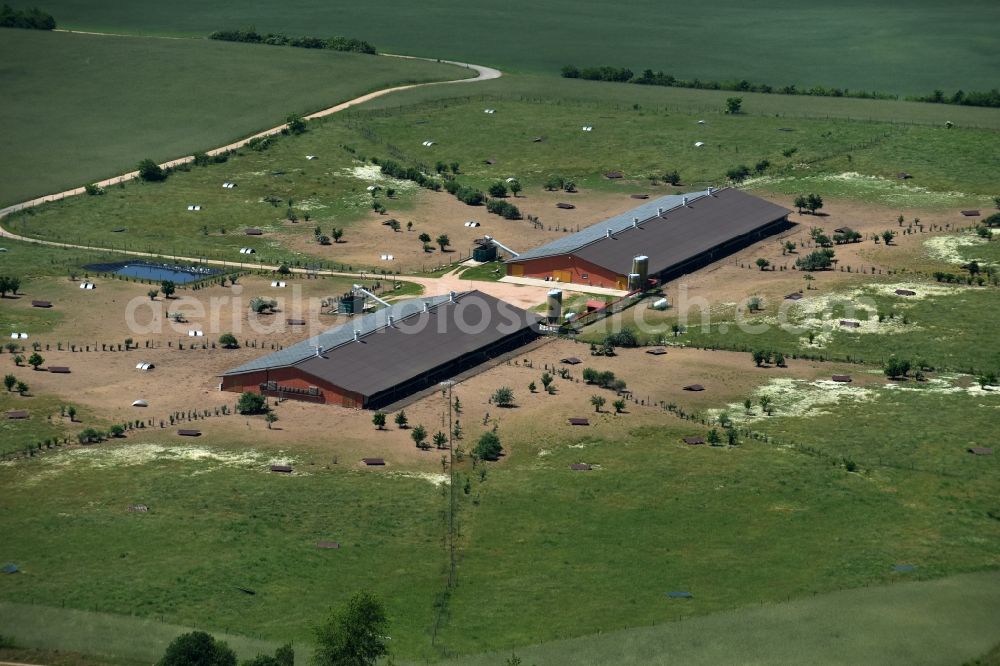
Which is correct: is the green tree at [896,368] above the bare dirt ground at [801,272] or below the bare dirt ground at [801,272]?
below

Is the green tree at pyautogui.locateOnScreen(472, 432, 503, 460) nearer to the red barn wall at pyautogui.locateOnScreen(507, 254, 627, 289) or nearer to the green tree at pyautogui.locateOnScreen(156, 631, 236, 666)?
the green tree at pyautogui.locateOnScreen(156, 631, 236, 666)

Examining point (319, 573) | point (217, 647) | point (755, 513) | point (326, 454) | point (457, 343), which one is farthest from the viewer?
point (457, 343)

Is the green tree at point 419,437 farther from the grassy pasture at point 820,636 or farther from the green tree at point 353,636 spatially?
the green tree at point 353,636

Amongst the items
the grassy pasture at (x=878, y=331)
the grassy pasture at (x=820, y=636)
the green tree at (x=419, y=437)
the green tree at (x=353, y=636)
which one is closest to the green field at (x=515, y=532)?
the grassy pasture at (x=820, y=636)

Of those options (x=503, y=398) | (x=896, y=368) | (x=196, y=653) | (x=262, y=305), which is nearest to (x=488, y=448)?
(x=503, y=398)

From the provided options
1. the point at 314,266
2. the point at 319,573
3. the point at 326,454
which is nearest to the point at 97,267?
the point at 314,266

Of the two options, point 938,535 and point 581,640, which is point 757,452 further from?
point 581,640

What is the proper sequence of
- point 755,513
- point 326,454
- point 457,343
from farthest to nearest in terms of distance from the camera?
1. point 457,343
2. point 326,454
3. point 755,513
